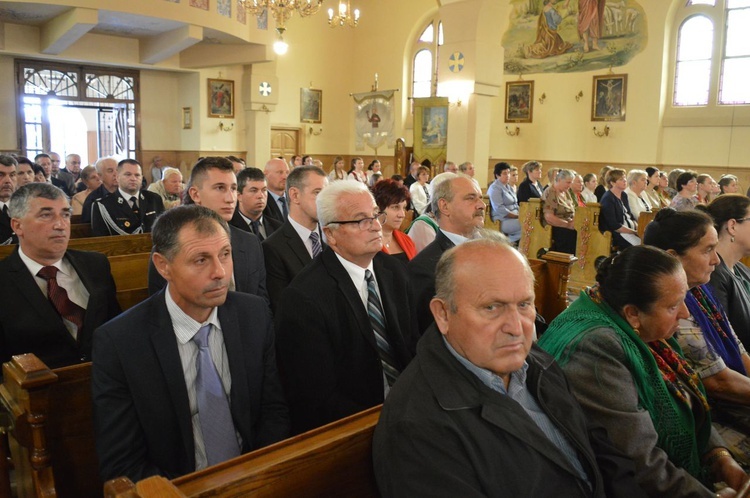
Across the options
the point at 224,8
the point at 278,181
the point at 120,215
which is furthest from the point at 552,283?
the point at 224,8

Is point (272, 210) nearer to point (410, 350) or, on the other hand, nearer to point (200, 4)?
point (410, 350)

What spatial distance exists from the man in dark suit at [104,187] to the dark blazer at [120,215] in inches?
8.0

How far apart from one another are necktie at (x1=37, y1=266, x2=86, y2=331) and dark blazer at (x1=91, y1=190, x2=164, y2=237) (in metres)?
2.28

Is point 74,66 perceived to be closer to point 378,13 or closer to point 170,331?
point 378,13

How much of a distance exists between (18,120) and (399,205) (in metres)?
12.1

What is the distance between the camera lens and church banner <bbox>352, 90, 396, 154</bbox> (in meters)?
17.8

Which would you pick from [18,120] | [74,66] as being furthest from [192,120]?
[18,120]

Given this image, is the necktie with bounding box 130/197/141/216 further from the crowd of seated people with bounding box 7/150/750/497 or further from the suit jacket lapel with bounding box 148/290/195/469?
the suit jacket lapel with bounding box 148/290/195/469

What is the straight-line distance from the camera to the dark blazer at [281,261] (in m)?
A: 3.27

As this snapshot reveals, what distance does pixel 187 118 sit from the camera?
15.3m

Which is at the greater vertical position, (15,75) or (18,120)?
(15,75)

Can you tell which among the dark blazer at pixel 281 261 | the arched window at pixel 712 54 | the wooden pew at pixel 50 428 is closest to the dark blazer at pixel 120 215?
the dark blazer at pixel 281 261

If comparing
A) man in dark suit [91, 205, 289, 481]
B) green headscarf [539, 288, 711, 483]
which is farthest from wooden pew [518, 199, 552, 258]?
man in dark suit [91, 205, 289, 481]

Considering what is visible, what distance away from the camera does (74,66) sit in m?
13.6
